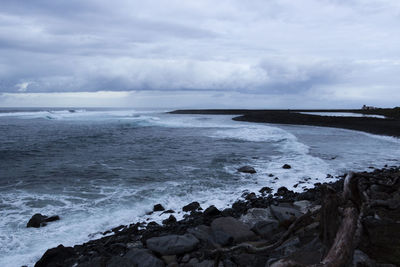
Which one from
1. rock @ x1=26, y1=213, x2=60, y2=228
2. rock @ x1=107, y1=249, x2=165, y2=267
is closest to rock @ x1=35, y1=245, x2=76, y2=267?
rock @ x1=107, y1=249, x2=165, y2=267

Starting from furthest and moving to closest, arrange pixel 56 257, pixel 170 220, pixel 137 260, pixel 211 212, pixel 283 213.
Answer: pixel 211 212 < pixel 170 220 < pixel 283 213 < pixel 56 257 < pixel 137 260

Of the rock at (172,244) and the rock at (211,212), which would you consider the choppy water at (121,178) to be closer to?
the rock at (211,212)

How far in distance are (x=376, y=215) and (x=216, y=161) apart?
42.3 feet

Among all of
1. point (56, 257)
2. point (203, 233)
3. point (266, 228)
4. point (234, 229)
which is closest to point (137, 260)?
point (203, 233)

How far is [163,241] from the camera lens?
6.82 meters

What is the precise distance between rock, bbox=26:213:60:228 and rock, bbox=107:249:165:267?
164 inches

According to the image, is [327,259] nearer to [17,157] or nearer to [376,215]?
[376,215]

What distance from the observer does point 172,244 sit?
6.68 meters

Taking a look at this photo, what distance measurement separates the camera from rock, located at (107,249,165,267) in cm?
584

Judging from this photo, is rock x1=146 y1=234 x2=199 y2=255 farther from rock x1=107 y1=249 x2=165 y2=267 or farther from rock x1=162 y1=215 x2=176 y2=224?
rock x1=162 y1=215 x2=176 y2=224

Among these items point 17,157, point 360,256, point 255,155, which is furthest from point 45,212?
point 255,155

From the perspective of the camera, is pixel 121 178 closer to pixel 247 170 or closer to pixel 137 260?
pixel 247 170

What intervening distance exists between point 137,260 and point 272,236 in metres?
3.10

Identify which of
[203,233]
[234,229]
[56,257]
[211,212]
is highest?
[234,229]
